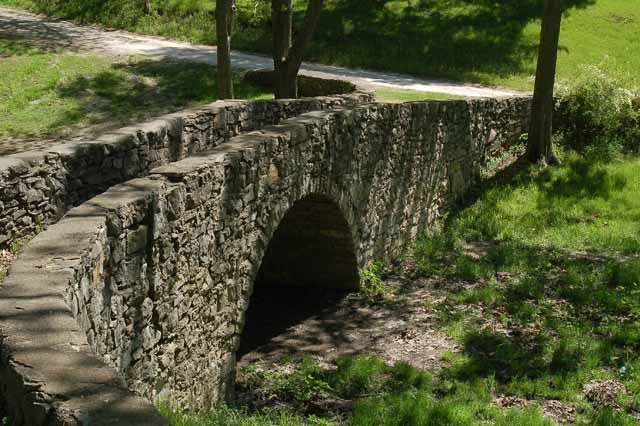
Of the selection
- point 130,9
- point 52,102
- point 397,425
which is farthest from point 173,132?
point 130,9

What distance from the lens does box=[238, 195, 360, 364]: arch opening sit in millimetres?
11042

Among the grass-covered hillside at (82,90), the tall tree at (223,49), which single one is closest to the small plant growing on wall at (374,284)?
the tall tree at (223,49)

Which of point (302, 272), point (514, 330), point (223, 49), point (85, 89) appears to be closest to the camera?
point (514, 330)

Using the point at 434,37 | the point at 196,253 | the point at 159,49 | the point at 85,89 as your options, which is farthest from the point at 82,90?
the point at 196,253

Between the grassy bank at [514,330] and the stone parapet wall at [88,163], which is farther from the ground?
the stone parapet wall at [88,163]

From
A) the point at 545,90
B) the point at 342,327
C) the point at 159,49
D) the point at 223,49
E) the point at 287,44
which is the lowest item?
the point at 342,327

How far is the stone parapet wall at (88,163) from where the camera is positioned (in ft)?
22.1

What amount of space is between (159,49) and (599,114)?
1305cm

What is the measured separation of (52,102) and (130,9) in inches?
470

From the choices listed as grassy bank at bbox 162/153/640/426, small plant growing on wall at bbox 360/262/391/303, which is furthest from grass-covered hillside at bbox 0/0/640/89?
small plant growing on wall at bbox 360/262/391/303

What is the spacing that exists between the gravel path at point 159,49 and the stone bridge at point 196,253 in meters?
7.38

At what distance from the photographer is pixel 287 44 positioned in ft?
54.6

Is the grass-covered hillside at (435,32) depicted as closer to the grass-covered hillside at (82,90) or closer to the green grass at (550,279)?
the grass-covered hillside at (82,90)

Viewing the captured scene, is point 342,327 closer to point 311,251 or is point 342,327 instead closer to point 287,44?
point 311,251
